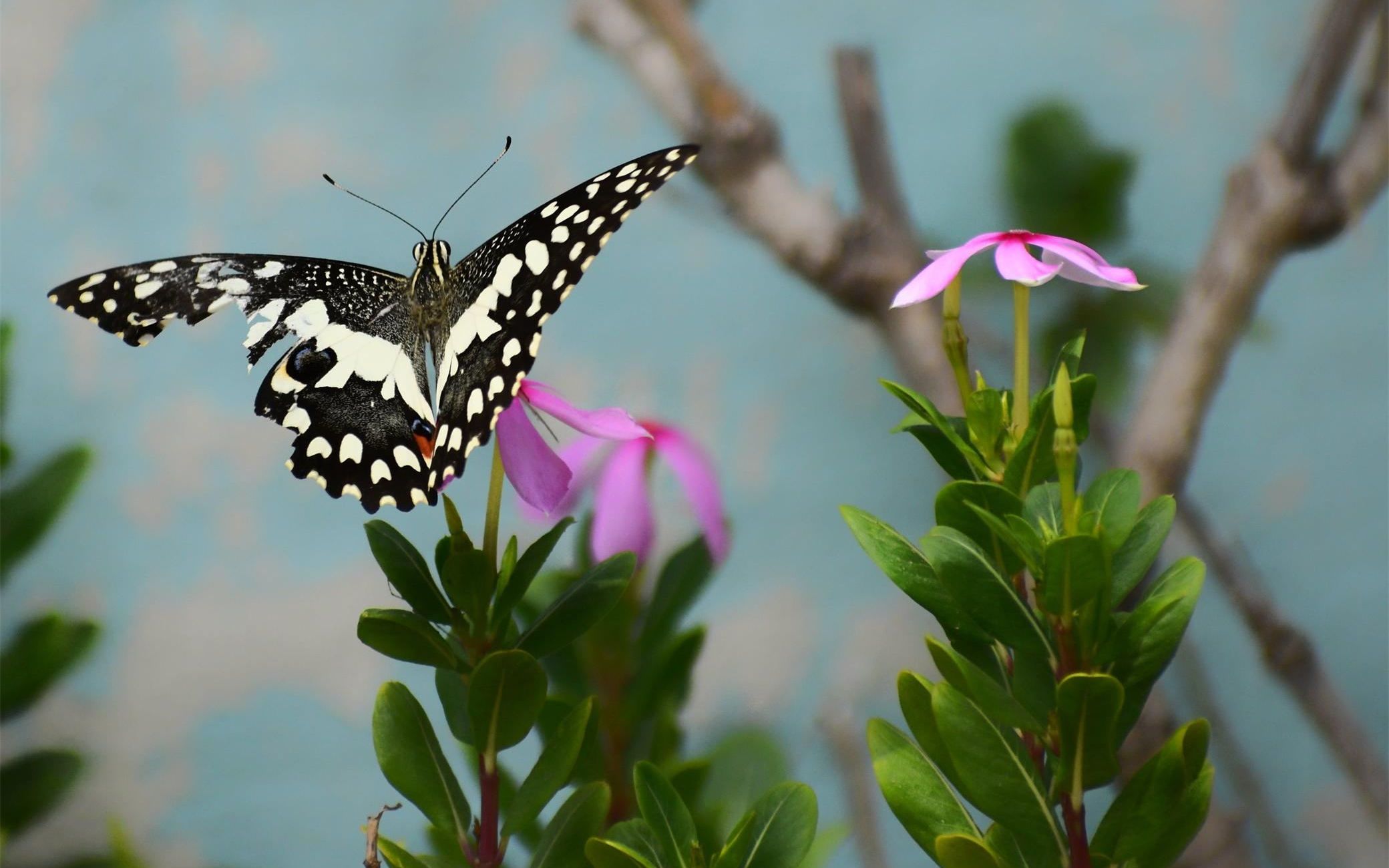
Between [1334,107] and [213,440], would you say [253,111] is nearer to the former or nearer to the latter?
[213,440]

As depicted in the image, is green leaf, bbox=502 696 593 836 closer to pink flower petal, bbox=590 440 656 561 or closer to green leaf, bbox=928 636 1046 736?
green leaf, bbox=928 636 1046 736

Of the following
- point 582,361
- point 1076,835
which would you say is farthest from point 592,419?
point 582,361

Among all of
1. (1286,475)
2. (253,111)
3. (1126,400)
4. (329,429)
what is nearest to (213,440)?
(253,111)

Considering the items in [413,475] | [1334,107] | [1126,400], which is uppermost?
→ [1334,107]

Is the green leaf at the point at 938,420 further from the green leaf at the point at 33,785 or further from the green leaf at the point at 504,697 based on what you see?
the green leaf at the point at 33,785

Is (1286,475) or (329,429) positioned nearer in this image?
(329,429)

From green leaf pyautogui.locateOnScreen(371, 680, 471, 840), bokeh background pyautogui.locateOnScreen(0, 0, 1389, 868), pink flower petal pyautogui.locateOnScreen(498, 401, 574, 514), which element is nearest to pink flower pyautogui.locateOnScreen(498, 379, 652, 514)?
pink flower petal pyautogui.locateOnScreen(498, 401, 574, 514)
